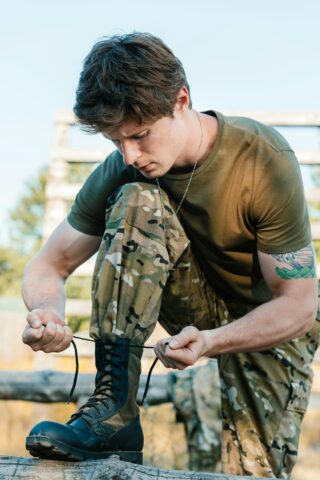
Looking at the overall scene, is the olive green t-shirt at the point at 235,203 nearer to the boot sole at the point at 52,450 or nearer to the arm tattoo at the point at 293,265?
the arm tattoo at the point at 293,265

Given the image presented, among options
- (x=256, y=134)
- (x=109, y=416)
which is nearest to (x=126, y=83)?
(x=256, y=134)

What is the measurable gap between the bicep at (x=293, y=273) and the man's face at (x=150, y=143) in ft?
1.26

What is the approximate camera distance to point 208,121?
240cm

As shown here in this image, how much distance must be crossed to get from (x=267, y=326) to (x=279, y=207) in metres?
0.32

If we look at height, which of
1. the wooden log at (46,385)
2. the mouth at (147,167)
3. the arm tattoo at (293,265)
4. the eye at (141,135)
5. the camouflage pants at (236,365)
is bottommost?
the wooden log at (46,385)

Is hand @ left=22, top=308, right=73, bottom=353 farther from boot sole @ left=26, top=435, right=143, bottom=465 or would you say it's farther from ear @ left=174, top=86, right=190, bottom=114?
ear @ left=174, top=86, right=190, bottom=114

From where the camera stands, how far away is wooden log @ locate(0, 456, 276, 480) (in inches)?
67.1

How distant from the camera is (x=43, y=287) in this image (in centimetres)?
248

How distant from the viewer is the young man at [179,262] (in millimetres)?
2061

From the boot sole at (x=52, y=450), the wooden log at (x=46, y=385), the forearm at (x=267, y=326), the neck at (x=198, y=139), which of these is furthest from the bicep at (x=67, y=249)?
the wooden log at (x=46, y=385)

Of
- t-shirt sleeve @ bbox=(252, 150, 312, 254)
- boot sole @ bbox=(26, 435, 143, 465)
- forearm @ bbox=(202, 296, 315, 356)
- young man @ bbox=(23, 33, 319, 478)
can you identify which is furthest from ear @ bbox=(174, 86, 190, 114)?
boot sole @ bbox=(26, 435, 143, 465)

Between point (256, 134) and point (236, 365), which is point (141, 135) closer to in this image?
point (256, 134)

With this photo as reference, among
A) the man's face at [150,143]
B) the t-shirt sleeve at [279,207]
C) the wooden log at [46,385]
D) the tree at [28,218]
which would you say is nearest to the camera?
the man's face at [150,143]

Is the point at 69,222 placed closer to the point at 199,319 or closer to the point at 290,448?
the point at 199,319
